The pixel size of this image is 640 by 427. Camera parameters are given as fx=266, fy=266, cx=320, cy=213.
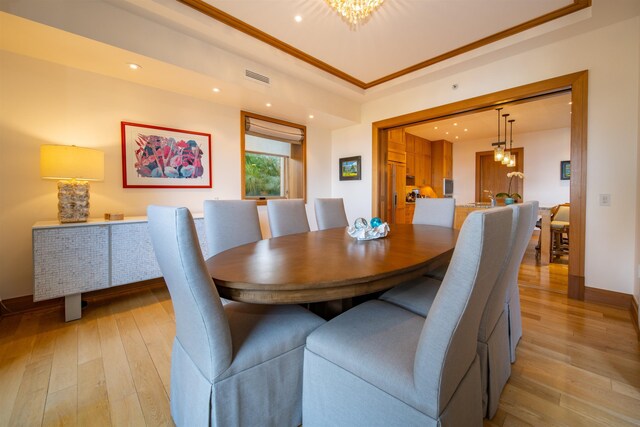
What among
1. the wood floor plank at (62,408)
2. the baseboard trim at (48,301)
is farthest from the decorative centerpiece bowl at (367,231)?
the baseboard trim at (48,301)

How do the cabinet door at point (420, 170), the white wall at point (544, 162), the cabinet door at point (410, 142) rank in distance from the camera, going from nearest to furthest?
the white wall at point (544, 162)
the cabinet door at point (410, 142)
the cabinet door at point (420, 170)

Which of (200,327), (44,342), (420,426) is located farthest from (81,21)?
(420,426)

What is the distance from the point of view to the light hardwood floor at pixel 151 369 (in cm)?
130

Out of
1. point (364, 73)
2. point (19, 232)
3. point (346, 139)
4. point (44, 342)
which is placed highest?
point (364, 73)

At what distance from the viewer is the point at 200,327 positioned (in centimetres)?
96

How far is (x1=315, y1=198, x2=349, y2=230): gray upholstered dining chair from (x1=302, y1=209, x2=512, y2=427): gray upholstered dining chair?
1.75 meters

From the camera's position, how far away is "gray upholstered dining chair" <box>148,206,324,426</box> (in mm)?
928

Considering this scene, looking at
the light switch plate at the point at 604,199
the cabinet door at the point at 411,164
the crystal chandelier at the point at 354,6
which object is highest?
the crystal chandelier at the point at 354,6

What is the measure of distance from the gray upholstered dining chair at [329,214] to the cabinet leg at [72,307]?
223 cm

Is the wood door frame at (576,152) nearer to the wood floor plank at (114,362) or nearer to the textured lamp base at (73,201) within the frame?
the wood floor plank at (114,362)

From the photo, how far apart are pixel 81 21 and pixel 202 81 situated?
0.99m

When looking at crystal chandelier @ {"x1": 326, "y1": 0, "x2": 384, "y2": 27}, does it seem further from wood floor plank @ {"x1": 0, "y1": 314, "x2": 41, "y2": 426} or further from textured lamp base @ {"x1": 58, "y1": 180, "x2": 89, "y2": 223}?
wood floor plank @ {"x1": 0, "y1": 314, "x2": 41, "y2": 426}

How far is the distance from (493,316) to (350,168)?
381 cm

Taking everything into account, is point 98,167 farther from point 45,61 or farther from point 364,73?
point 364,73
